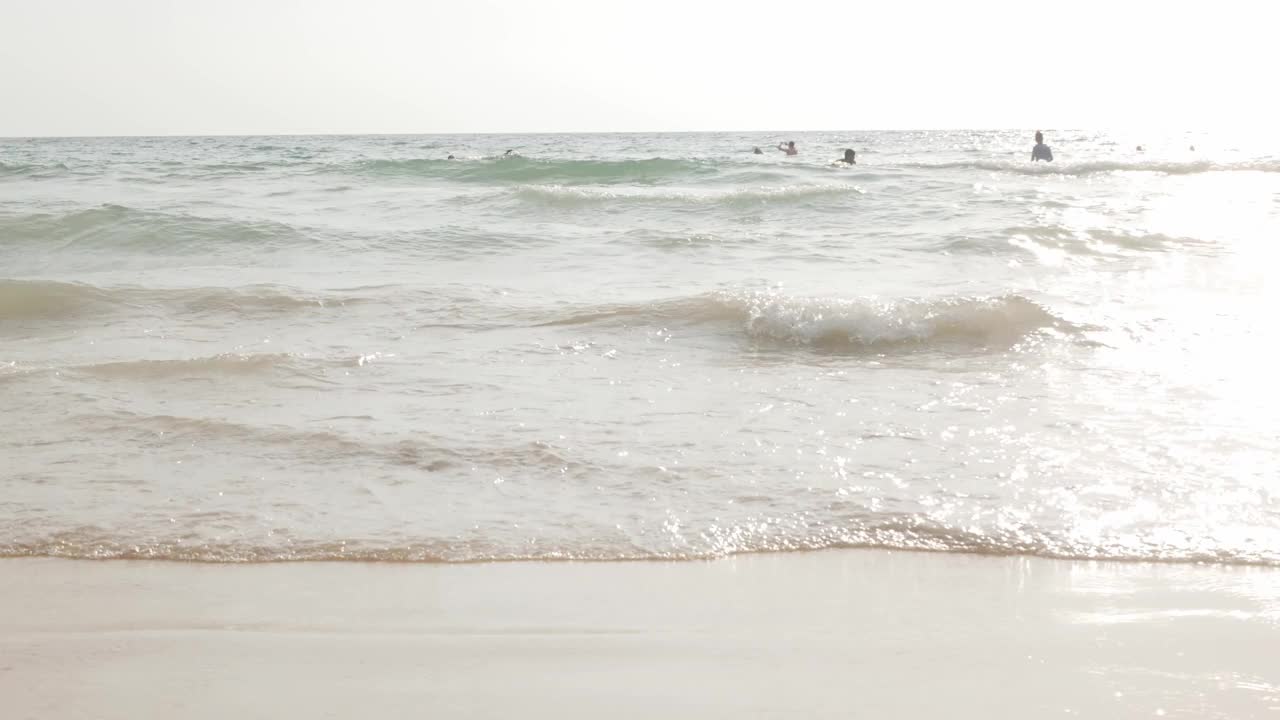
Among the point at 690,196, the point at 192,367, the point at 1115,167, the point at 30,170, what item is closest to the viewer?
the point at 192,367

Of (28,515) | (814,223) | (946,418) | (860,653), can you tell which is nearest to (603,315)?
(946,418)

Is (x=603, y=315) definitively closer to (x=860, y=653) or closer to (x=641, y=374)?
(x=641, y=374)

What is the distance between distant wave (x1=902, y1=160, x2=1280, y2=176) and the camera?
83.6ft

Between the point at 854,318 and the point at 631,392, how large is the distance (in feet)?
7.43

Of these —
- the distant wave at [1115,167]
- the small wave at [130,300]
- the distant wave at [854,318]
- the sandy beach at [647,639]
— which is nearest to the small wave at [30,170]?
the small wave at [130,300]

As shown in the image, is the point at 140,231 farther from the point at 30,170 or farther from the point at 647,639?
the point at 30,170

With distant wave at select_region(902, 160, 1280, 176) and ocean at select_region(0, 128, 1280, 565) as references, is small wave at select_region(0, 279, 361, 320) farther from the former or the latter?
distant wave at select_region(902, 160, 1280, 176)

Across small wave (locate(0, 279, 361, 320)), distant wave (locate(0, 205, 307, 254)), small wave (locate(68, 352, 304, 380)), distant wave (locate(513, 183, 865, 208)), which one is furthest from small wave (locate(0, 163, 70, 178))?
small wave (locate(68, 352, 304, 380))

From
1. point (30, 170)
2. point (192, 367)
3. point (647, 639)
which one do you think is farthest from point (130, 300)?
point (30, 170)

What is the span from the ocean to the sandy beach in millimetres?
212

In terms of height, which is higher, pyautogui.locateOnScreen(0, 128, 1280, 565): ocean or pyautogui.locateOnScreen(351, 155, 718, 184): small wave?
pyautogui.locateOnScreen(351, 155, 718, 184): small wave

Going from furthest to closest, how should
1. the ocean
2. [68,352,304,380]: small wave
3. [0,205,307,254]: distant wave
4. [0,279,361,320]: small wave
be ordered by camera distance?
[0,205,307,254]: distant wave → [0,279,361,320]: small wave → [68,352,304,380]: small wave → the ocean

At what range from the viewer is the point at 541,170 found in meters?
25.7

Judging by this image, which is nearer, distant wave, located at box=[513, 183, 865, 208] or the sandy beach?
the sandy beach
